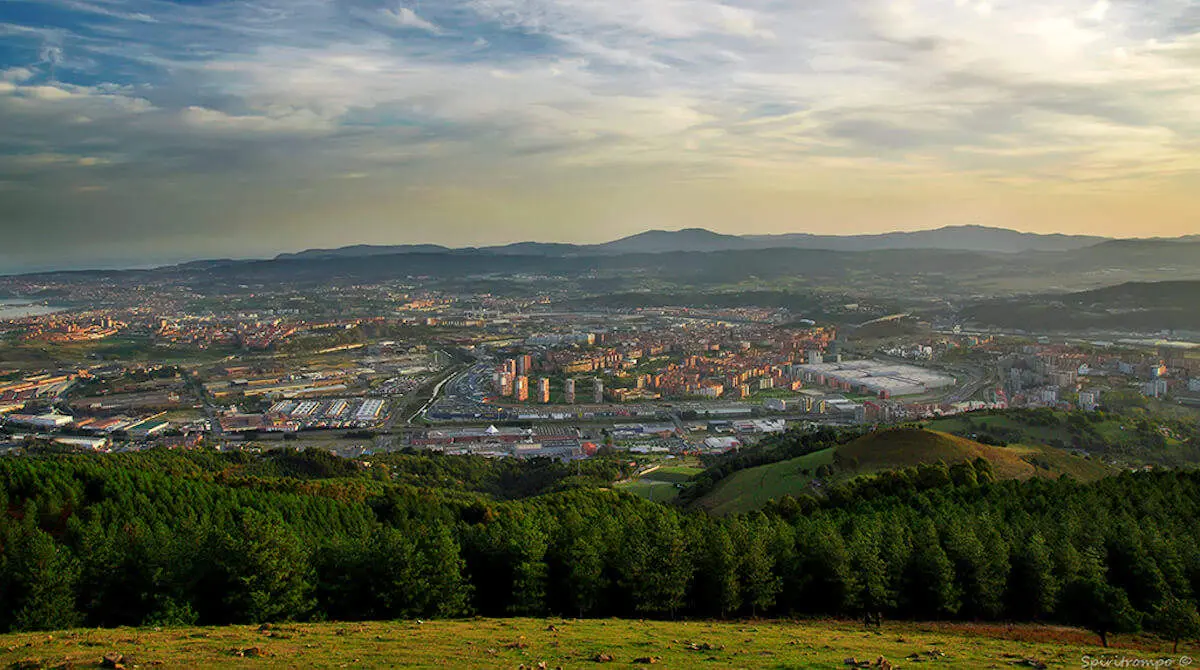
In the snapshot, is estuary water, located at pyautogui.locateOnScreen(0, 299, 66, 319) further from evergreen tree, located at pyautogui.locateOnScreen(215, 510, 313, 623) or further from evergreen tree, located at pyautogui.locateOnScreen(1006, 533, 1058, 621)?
evergreen tree, located at pyautogui.locateOnScreen(1006, 533, 1058, 621)

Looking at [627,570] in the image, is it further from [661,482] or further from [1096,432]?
[1096,432]

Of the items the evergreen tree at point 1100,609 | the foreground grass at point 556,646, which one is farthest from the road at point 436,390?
the evergreen tree at point 1100,609

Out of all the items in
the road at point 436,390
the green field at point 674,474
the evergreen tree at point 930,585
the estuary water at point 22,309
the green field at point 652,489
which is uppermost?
the estuary water at point 22,309

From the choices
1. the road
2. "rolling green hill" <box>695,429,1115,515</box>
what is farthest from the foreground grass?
the road

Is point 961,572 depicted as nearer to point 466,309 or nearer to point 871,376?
point 871,376

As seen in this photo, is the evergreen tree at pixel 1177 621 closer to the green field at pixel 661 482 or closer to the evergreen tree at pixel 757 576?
the evergreen tree at pixel 757 576
